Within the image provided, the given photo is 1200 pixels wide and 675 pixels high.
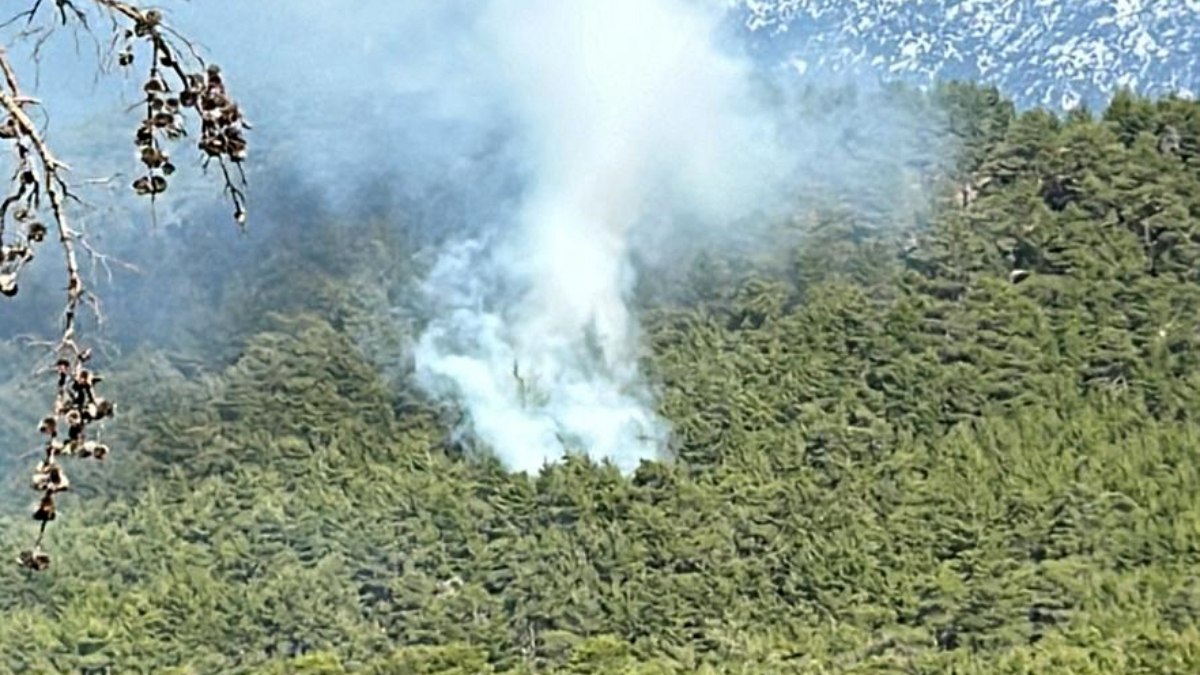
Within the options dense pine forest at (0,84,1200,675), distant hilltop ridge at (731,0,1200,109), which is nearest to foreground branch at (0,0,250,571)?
dense pine forest at (0,84,1200,675)

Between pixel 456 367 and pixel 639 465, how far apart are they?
299 inches

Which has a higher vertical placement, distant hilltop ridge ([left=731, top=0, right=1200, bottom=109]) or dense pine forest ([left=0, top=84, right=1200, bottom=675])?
distant hilltop ridge ([left=731, top=0, right=1200, bottom=109])

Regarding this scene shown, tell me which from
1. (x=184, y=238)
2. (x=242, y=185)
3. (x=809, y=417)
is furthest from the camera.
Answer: (x=184, y=238)

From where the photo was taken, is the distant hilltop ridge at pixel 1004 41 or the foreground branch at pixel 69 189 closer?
the foreground branch at pixel 69 189

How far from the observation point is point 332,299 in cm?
5300

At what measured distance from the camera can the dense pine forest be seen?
114 ft

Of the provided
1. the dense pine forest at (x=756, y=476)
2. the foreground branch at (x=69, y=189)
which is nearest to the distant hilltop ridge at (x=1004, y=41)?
the dense pine forest at (x=756, y=476)

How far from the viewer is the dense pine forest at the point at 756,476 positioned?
34.8 m

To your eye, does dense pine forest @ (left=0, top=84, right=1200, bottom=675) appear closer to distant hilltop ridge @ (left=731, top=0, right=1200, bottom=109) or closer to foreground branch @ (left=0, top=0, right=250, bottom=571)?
foreground branch @ (left=0, top=0, right=250, bottom=571)

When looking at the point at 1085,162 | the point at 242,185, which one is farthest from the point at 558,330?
the point at 242,185

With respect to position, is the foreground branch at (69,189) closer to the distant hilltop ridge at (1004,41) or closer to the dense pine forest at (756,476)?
the dense pine forest at (756,476)

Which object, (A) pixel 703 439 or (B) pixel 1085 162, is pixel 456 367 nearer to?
(A) pixel 703 439

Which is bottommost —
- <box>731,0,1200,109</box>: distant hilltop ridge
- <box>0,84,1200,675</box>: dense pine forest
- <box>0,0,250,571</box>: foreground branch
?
<box>0,0,250,571</box>: foreground branch

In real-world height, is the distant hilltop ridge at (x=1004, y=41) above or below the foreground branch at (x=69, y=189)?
above
